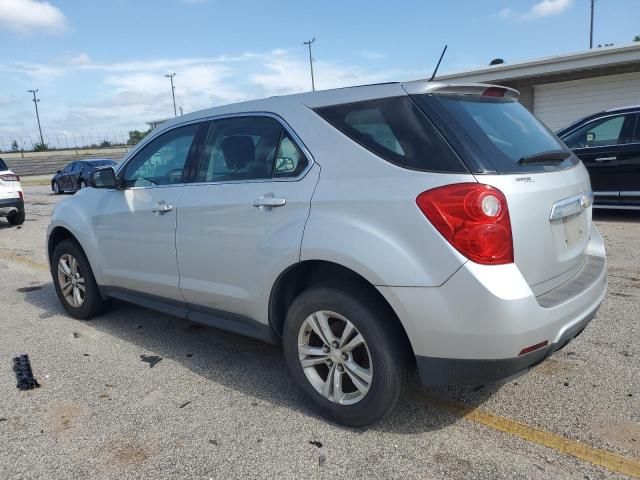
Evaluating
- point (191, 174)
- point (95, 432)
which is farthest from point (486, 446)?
point (191, 174)

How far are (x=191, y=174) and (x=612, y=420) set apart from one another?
2963mm

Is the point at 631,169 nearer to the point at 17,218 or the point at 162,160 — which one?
the point at 162,160

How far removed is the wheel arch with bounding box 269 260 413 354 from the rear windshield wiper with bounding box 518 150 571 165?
0.98m

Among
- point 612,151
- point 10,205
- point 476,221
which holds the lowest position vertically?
point 10,205

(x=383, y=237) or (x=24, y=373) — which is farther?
(x=24, y=373)

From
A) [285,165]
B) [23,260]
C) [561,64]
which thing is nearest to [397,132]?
[285,165]

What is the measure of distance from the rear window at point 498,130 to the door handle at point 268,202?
3.04 ft

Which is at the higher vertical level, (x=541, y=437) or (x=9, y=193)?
(x=9, y=193)

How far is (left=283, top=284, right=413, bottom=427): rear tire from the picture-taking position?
2693mm

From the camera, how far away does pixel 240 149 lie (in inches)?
137

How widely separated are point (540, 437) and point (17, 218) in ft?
41.0

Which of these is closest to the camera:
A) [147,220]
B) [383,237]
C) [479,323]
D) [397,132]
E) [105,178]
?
[479,323]

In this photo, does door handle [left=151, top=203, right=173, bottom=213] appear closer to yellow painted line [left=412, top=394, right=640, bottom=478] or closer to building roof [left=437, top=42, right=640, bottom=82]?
yellow painted line [left=412, top=394, right=640, bottom=478]

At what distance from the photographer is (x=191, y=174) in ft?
12.3
